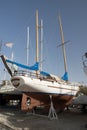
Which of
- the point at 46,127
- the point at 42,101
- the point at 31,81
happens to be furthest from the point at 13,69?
the point at 46,127

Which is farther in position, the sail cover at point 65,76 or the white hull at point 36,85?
the sail cover at point 65,76

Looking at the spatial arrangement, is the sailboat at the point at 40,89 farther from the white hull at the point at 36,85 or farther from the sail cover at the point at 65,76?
the sail cover at the point at 65,76

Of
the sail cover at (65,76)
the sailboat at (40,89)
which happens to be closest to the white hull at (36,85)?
the sailboat at (40,89)

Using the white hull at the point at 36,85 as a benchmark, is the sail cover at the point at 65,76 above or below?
above

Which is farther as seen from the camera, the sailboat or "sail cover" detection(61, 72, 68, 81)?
"sail cover" detection(61, 72, 68, 81)

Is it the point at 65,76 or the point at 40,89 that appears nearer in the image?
the point at 40,89

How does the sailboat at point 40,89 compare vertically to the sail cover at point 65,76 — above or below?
below

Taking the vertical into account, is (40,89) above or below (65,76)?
below

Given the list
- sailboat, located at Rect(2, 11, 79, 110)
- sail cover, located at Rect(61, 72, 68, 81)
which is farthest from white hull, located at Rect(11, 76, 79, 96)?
sail cover, located at Rect(61, 72, 68, 81)

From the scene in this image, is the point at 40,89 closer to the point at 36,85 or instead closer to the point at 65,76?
the point at 36,85

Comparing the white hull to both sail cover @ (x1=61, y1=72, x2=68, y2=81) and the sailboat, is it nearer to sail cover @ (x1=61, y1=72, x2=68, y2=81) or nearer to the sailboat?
the sailboat

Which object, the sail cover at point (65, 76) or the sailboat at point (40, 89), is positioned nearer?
the sailboat at point (40, 89)

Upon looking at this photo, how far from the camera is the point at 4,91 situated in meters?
28.8

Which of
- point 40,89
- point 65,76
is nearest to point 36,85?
point 40,89
